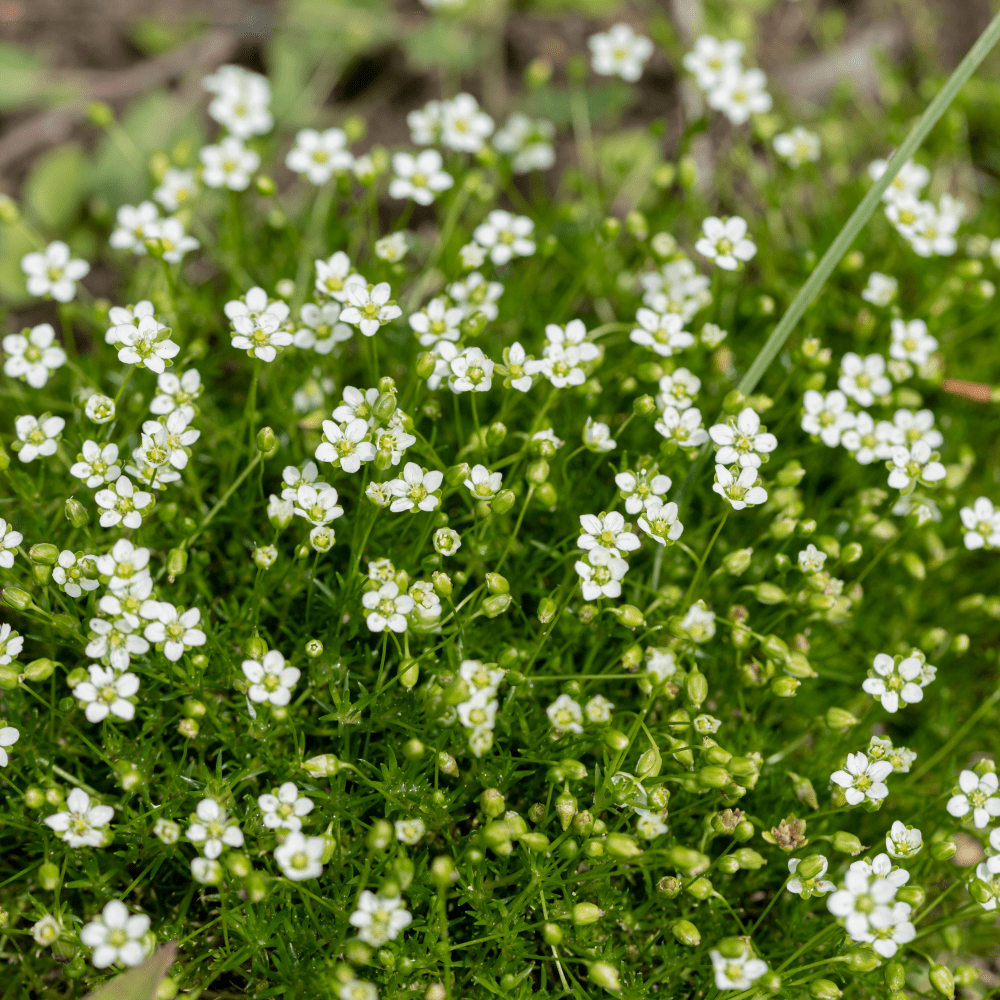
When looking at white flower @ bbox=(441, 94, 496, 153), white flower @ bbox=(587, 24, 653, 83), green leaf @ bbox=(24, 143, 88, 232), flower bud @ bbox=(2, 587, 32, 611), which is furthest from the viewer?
green leaf @ bbox=(24, 143, 88, 232)

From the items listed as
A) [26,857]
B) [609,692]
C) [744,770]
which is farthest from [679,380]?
[26,857]

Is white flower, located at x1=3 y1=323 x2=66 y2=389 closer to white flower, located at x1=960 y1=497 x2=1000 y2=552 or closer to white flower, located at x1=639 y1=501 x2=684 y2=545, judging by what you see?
white flower, located at x1=639 y1=501 x2=684 y2=545

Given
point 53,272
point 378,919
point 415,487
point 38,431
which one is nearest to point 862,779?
point 378,919

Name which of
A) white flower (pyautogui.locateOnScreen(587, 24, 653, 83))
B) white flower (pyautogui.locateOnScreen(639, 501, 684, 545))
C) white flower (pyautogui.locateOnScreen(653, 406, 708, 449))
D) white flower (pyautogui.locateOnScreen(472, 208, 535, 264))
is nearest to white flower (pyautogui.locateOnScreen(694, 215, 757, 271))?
white flower (pyautogui.locateOnScreen(472, 208, 535, 264))

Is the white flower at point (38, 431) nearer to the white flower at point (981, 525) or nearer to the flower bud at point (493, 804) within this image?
the flower bud at point (493, 804)

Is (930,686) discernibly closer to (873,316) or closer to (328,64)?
(873,316)

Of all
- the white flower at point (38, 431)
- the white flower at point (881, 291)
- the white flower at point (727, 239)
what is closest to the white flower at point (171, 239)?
the white flower at point (38, 431)
